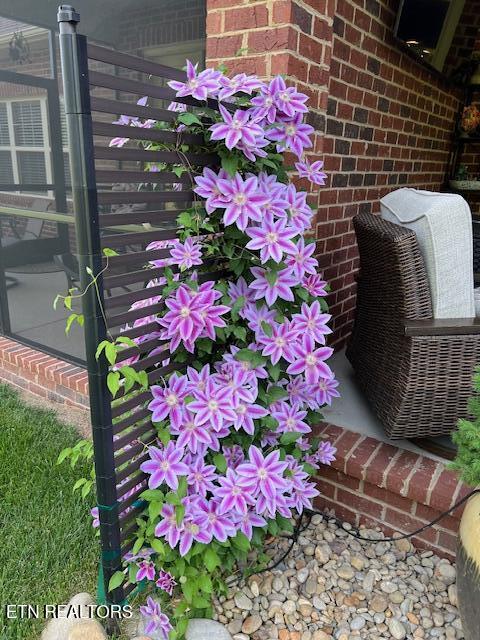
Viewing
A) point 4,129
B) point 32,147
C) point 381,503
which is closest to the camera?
point 381,503

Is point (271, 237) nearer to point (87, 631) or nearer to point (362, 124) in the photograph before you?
point (87, 631)

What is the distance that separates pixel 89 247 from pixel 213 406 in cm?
53

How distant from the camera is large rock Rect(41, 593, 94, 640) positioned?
1435 mm

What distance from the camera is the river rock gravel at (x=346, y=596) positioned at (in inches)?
58.8

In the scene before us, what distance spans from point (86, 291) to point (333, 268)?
1723 mm

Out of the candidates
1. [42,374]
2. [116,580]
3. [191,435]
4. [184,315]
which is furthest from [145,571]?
[42,374]

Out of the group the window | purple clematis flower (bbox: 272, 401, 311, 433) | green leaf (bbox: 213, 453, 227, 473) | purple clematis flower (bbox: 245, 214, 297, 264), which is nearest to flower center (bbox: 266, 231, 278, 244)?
purple clematis flower (bbox: 245, 214, 297, 264)

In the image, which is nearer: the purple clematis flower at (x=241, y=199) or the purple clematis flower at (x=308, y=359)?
the purple clematis flower at (x=241, y=199)

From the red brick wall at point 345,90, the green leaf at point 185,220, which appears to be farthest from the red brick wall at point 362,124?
the green leaf at point 185,220

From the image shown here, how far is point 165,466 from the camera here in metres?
1.36

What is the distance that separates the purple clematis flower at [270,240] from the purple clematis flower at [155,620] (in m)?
1.03

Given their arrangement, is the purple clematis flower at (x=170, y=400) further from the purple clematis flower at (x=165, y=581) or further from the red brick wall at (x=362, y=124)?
the red brick wall at (x=362, y=124)

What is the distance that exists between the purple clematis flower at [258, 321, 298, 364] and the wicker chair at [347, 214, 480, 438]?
470mm

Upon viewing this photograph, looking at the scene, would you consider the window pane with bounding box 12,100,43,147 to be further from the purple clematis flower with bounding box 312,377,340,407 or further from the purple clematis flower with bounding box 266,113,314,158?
the purple clematis flower with bounding box 312,377,340,407
